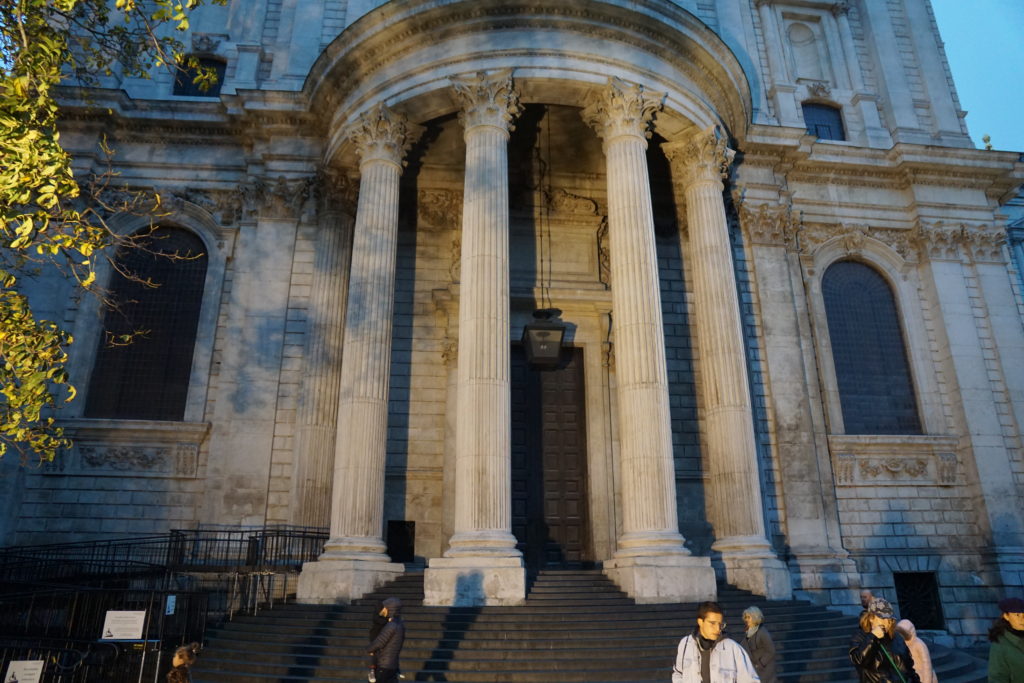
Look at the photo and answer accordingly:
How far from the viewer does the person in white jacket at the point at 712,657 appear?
491 centimetres

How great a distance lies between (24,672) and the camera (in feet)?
25.2

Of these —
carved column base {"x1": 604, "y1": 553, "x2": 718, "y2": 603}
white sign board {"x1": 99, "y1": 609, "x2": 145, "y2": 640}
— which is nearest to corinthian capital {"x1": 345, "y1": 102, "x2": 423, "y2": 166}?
carved column base {"x1": 604, "y1": 553, "x2": 718, "y2": 603}

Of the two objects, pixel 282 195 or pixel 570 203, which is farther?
pixel 570 203

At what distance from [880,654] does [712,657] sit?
1.27 metres

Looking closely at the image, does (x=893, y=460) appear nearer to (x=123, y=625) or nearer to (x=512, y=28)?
(x=512, y=28)

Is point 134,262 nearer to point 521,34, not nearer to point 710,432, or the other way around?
point 521,34

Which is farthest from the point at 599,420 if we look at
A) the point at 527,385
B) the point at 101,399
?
the point at 101,399

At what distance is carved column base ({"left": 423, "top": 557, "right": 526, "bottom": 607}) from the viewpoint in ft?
36.4

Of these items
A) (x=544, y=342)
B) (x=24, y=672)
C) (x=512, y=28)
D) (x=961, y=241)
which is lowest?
(x=24, y=672)

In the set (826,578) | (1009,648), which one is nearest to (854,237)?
(826,578)

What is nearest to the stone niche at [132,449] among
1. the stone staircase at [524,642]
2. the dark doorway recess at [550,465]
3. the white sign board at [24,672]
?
the stone staircase at [524,642]

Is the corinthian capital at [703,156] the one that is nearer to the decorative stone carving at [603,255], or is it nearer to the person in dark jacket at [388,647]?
the decorative stone carving at [603,255]

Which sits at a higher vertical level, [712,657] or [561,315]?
[561,315]

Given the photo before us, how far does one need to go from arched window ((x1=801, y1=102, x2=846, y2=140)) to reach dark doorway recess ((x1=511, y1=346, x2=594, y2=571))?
32.7ft
